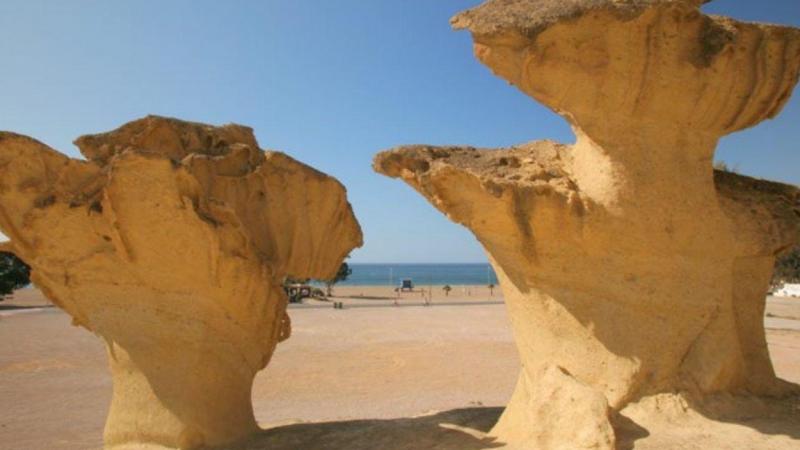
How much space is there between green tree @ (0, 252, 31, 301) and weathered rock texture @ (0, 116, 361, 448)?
25.0 metres

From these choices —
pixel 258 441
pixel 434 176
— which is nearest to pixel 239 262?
pixel 258 441

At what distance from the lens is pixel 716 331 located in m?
4.59

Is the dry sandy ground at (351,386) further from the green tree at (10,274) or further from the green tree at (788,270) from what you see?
the green tree at (788,270)

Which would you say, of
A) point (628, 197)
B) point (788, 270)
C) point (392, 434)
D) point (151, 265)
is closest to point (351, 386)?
point (392, 434)

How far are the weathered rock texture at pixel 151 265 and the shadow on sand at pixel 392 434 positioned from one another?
0.46m

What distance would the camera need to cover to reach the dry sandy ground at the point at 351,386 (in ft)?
18.1

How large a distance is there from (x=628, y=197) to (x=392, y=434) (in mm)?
3048

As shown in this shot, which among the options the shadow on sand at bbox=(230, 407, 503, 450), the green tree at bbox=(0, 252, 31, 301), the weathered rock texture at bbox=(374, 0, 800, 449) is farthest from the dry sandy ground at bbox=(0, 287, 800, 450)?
the green tree at bbox=(0, 252, 31, 301)

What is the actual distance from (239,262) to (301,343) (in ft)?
34.3

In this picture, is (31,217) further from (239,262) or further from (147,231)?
(239,262)

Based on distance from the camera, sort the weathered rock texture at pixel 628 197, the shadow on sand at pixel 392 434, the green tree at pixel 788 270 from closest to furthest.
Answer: the weathered rock texture at pixel 628 197
the shadow on sand at pixel 392 434
the green tree at pixel 788 270

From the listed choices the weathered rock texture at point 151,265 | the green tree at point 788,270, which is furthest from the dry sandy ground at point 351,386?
the green tree at point 788,270

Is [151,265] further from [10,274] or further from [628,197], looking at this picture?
[10,274]

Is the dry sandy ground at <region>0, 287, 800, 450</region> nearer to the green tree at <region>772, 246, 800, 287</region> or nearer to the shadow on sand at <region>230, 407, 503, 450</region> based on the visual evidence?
the shadow on sand at <region>230, 407, 503, 450</region>
